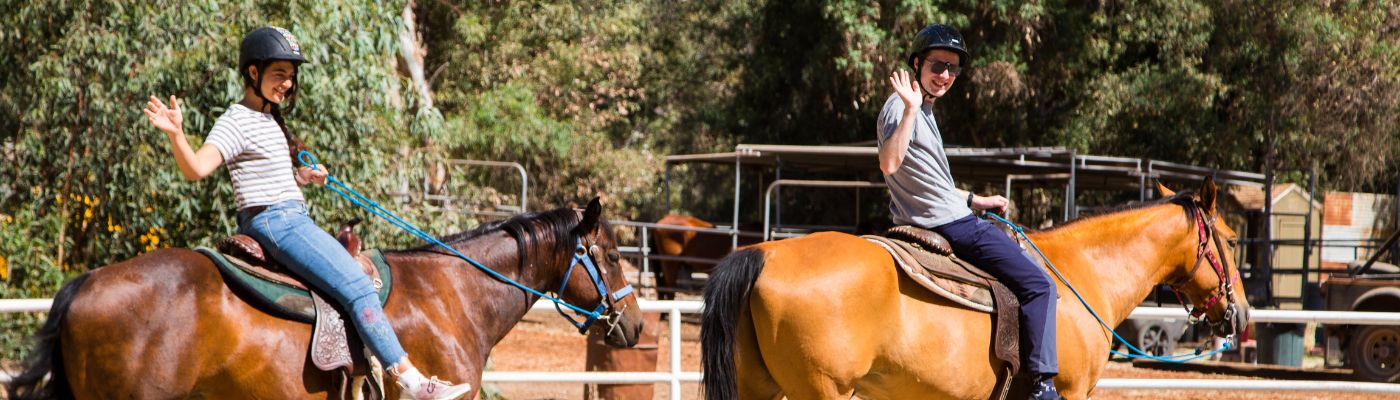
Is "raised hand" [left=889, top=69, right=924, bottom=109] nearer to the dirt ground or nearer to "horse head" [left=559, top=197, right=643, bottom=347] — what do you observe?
"horse head" [left=559, top=197, right=643, bottom=347]

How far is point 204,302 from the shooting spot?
14.1 feet

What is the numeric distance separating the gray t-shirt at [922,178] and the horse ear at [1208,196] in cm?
144

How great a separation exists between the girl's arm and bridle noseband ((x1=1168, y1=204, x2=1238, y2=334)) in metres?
4.51

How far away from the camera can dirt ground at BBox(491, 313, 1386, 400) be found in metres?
11.5

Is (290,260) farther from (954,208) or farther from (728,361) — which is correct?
(954,208)

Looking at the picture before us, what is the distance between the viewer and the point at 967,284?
5.09 m

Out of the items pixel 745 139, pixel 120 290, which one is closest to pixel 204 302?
pixel 120 290

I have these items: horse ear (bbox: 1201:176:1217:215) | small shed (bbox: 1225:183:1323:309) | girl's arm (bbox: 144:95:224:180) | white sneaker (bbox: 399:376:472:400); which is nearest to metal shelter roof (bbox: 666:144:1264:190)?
small shed (bbox: 1225:183:1323:309)

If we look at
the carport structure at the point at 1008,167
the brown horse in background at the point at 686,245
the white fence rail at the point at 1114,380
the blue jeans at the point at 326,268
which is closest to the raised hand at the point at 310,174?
the blue jeans at the point at 326,268

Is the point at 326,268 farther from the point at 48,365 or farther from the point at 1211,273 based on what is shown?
the point at 1211,273

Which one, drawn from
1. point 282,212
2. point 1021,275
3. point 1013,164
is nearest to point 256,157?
point 282,212

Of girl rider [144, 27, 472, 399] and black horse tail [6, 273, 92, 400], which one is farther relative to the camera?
girl rider [144, 27, 472, 399]

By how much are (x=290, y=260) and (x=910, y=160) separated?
2.47 meters

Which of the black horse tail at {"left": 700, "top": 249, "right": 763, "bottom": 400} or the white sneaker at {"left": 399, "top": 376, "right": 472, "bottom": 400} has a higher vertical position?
the black horse tail at {"left": 700, "top": 249, "right": 763, "bottom": 400}
